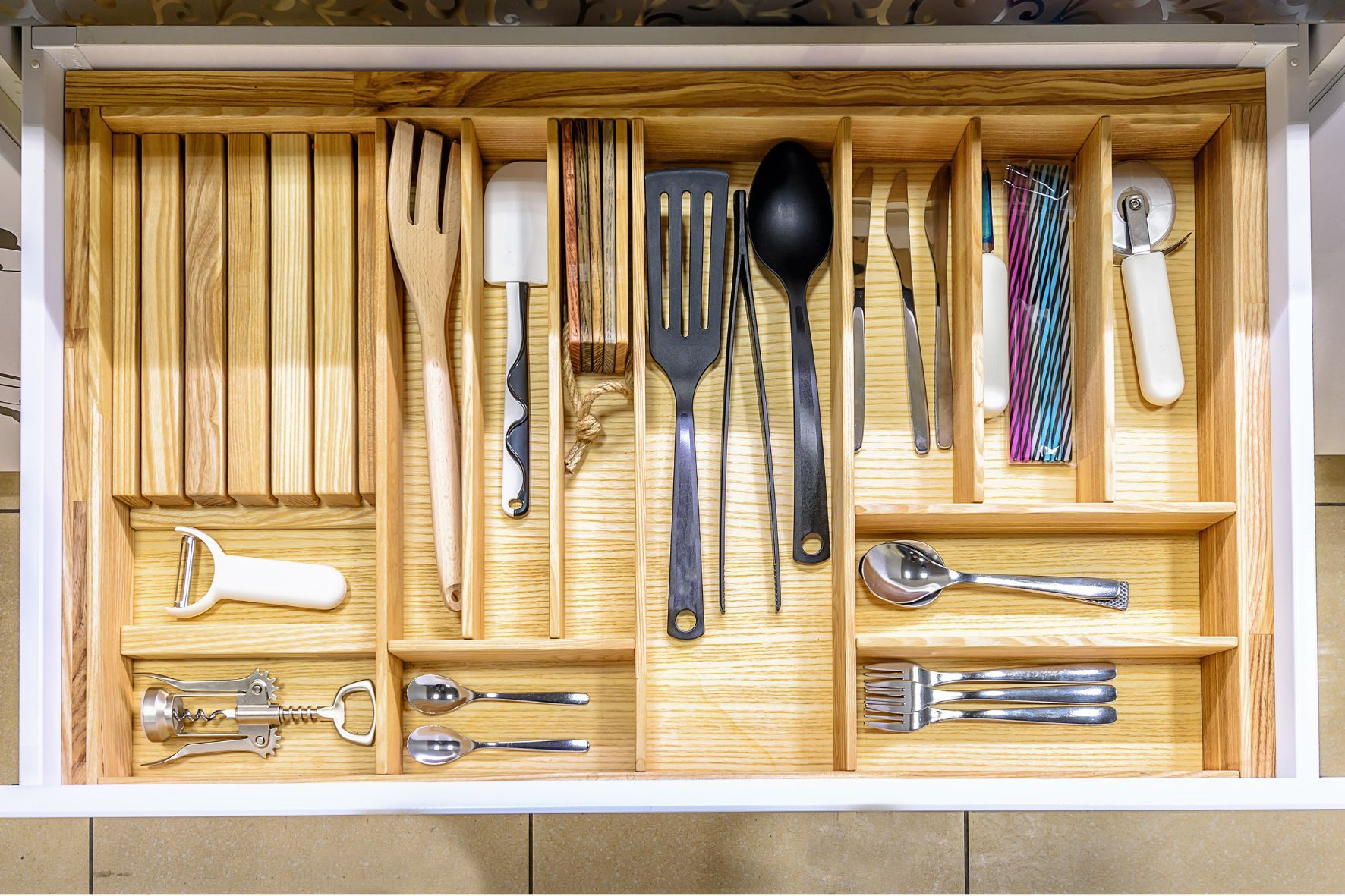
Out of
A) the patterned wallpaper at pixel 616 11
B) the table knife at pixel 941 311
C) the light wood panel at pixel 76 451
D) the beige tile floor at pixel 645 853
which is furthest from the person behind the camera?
the beige tile floor at pixel 645 853

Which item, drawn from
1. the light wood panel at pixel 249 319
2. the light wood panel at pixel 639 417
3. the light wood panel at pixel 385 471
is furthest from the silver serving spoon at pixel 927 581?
the light wood panel at pixel 249 319

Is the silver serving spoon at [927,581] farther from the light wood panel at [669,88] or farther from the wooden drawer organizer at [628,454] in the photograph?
the light wood panel at [669,88]

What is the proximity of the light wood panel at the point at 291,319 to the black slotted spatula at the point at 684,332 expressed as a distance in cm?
32

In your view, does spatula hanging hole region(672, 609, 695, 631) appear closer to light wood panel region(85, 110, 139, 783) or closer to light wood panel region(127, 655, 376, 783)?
light wood panel region(127, 655, 376, 783)

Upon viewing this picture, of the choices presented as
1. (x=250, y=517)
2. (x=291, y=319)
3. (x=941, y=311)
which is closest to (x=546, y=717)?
(x=250, y=517)

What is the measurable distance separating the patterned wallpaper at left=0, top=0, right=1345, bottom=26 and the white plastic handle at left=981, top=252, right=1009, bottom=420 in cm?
24

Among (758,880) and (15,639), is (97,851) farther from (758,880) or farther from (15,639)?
(758,880)

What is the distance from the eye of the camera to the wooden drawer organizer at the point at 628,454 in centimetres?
82

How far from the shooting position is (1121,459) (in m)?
0.89

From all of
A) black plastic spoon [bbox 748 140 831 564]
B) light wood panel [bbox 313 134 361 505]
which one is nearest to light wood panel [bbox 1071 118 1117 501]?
black plastic spoon [bbox 748 140 831 564]

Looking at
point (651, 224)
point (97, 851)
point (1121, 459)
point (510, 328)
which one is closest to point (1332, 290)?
point (1121, 459)

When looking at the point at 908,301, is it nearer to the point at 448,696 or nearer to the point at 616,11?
the point at 616,11

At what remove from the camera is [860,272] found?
906 millimetres

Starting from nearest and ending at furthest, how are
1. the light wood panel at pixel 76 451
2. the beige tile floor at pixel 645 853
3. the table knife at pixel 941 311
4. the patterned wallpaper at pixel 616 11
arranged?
1. the patterned wallpaper at pixel 616 11
2. the light wood panel at pixel 76 451
3. the table knife at pixel 941 311
4. the beige tile floor at pixel 645 853
